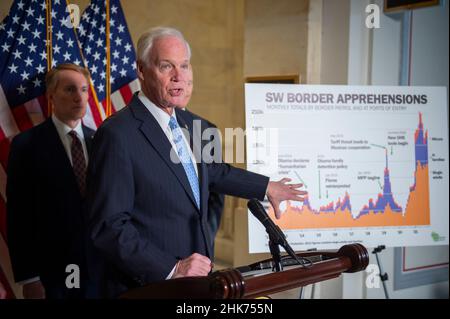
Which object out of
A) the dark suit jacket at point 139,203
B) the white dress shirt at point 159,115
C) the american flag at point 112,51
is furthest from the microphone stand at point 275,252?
the american flag at point 112,51

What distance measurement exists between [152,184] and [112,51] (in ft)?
3.82

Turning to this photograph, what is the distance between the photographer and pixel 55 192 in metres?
2.49

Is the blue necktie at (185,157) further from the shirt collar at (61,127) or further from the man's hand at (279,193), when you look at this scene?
the shirt collar at (61,127)

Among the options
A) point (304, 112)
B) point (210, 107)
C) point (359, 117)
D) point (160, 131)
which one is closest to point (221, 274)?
point (160, 131)

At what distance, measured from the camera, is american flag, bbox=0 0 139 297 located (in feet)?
8.18

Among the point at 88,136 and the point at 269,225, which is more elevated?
the point at 88,136

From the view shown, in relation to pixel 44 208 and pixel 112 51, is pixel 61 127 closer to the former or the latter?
pixel 44 208

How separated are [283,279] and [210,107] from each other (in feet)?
11.6

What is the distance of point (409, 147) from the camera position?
295 cm

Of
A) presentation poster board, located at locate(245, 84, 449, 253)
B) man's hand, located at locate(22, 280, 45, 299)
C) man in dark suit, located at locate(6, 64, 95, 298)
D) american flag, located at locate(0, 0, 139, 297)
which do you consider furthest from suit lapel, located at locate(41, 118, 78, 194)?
presentation poster board, located at locate(245, 84, 449, 253)

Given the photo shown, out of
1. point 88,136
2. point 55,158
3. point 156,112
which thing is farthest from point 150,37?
point 55,158

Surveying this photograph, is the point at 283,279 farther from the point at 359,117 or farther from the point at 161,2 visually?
the point at 161,2

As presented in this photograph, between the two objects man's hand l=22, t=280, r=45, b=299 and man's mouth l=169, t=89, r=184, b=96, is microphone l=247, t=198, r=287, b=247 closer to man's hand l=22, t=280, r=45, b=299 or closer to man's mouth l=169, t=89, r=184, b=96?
man's mouth l=169, t=89, r=184, b=96

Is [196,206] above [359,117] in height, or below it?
below
